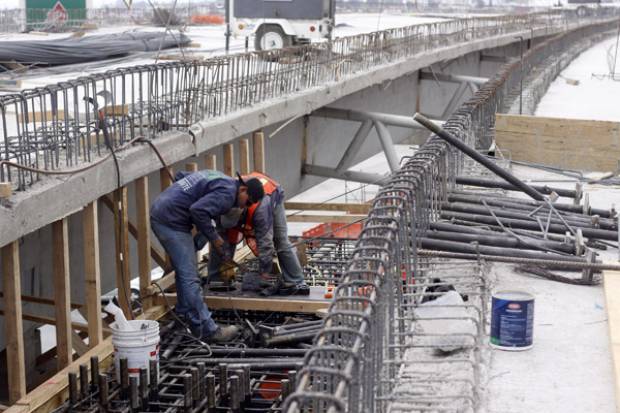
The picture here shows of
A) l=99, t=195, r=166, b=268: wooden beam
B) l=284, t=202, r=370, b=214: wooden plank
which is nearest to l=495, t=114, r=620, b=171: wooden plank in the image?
l=284, t=202, r=370, b=214: wooden plank

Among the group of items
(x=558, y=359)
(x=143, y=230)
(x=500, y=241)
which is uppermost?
(x=500, y=241)

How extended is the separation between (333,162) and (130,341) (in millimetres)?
16894

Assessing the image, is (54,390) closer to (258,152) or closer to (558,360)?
(558,360)

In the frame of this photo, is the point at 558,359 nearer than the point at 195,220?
Yes

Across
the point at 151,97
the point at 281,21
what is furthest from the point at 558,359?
the point at 281,21

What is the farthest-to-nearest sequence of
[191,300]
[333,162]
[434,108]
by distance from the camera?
[434,108] → [333,162] → [191,300]

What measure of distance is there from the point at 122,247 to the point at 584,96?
57.9 ft

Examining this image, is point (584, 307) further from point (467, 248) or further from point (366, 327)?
point (366, 327)

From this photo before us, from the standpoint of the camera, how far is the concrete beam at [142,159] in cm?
988

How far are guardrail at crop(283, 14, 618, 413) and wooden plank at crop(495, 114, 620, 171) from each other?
5.59m

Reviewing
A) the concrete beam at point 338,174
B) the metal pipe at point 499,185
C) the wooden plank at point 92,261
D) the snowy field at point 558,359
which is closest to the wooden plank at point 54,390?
the wooden plank at point 92,261

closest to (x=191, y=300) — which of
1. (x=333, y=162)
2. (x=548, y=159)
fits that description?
(x=548, y=159)

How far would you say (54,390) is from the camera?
10008 millimetres

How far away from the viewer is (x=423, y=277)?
946 cm
